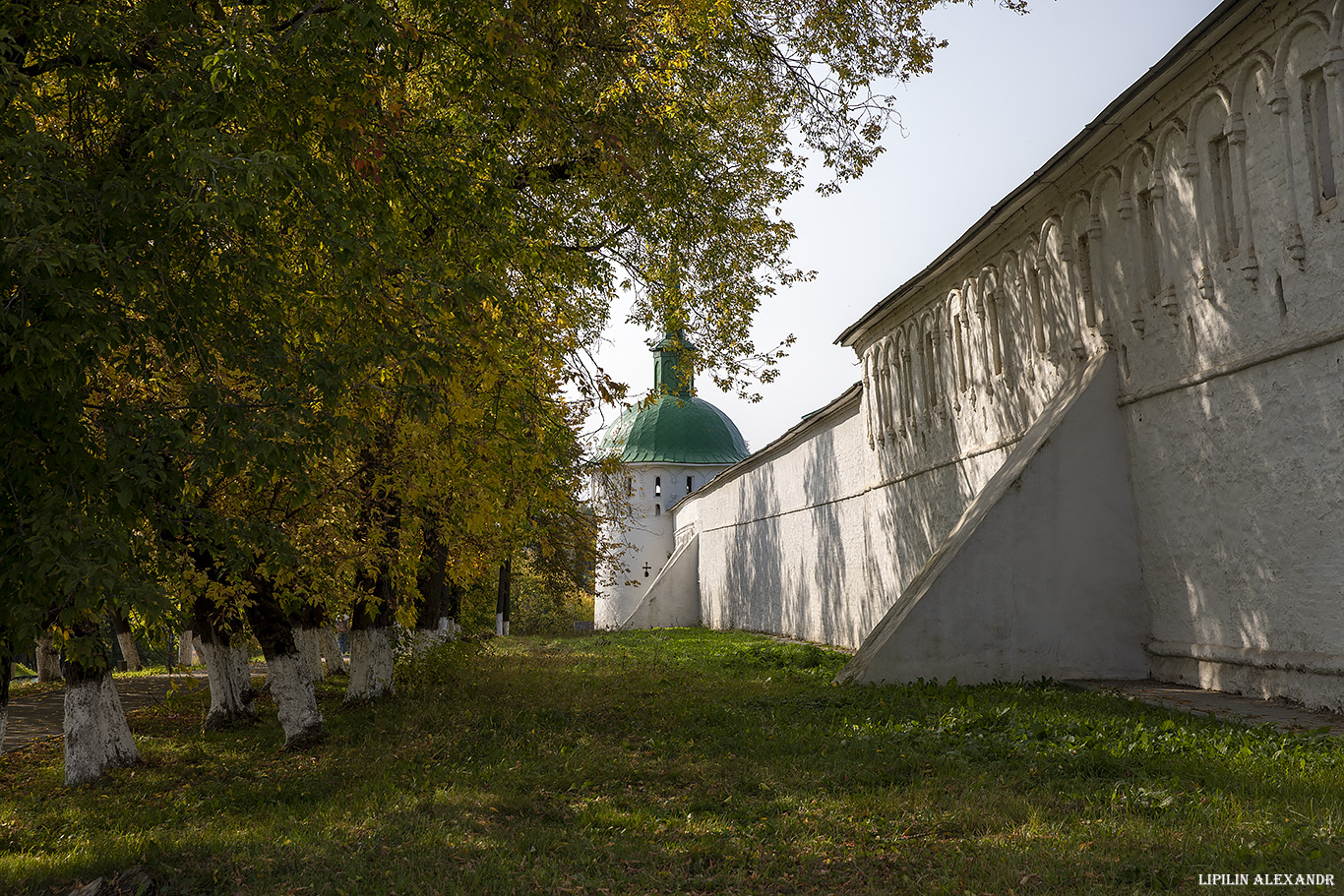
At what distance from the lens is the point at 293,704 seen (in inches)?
373

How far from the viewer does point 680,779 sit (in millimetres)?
6727

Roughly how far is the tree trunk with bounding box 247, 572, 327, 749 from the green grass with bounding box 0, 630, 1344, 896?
0.28 m

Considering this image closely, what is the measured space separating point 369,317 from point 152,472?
1.85 meters

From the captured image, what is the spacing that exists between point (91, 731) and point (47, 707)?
9.50 meters

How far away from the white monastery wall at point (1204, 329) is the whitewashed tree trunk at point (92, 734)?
422 inches

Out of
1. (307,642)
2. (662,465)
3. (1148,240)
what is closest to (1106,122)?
(1148,240)

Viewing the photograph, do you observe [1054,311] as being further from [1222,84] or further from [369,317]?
[369,317]

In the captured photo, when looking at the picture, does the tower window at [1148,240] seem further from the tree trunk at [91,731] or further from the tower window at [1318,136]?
the tree trunk at [91,731]

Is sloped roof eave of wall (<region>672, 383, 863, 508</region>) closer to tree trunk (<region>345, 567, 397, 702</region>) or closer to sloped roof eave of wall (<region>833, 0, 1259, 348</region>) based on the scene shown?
sloped roof eave of wall (<region>833, 0, 1259, 348</region>)

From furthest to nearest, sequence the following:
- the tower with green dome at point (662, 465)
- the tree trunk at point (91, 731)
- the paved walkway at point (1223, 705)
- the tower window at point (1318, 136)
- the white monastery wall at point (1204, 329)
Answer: the tower with green dome at point (662, 465) → the tree trunk at point (91, 731) → the white monastery wall at point (1204, 329) → the tower window at point (1318, 136) → the paved walkway at point (1223, 705)

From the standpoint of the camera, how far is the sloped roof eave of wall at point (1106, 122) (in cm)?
800

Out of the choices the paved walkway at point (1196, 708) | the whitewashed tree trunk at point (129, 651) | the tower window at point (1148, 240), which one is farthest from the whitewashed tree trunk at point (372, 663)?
the whitewashed tree trunk at point (129, 651)

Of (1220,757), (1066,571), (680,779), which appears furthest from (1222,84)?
(680,779)

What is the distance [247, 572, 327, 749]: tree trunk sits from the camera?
30.9 ft
